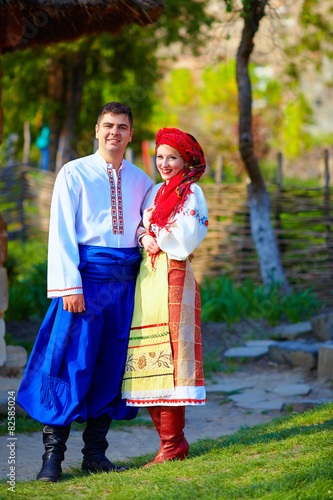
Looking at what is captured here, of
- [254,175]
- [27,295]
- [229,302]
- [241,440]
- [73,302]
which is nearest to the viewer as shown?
[73,302]

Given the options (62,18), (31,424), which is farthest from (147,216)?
(62,18)

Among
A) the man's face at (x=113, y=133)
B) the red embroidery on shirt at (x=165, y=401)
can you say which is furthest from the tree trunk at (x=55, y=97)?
the red embroidery on shirt at (x=165, y=401)

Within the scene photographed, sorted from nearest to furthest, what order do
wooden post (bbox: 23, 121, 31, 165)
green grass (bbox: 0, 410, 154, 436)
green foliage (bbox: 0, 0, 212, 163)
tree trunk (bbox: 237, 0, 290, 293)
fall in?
green grass (bbox: 0, 410, 154, 436)
tree trunk (bbox: 237, 0, 290, 293)
wooden post (bbox: 23, 121, 31, 165)
green foliage (bbox: 0, 0, 212, 163)

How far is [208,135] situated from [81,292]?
16.7 meters

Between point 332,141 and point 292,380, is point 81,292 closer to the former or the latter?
point 292,380

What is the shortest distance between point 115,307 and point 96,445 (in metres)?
0.67

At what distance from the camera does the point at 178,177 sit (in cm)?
297

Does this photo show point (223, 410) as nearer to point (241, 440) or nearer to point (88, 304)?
point (241, 440)

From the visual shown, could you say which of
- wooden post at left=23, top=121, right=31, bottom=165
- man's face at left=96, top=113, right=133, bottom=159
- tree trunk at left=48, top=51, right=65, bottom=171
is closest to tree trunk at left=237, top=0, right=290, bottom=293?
man's face at left=96, top=113, right=133, bottom=159

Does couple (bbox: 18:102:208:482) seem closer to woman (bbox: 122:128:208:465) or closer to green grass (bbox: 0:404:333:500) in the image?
woman (bbox: 122:128:208:465)

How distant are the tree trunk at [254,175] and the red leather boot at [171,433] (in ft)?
13.2

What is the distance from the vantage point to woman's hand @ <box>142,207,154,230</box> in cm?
296

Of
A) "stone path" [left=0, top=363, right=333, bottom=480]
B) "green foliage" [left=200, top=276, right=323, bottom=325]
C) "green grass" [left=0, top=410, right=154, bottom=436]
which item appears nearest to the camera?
"stone path" [left=0, top=363, right=333, bottom=480]

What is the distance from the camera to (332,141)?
2542 cm
